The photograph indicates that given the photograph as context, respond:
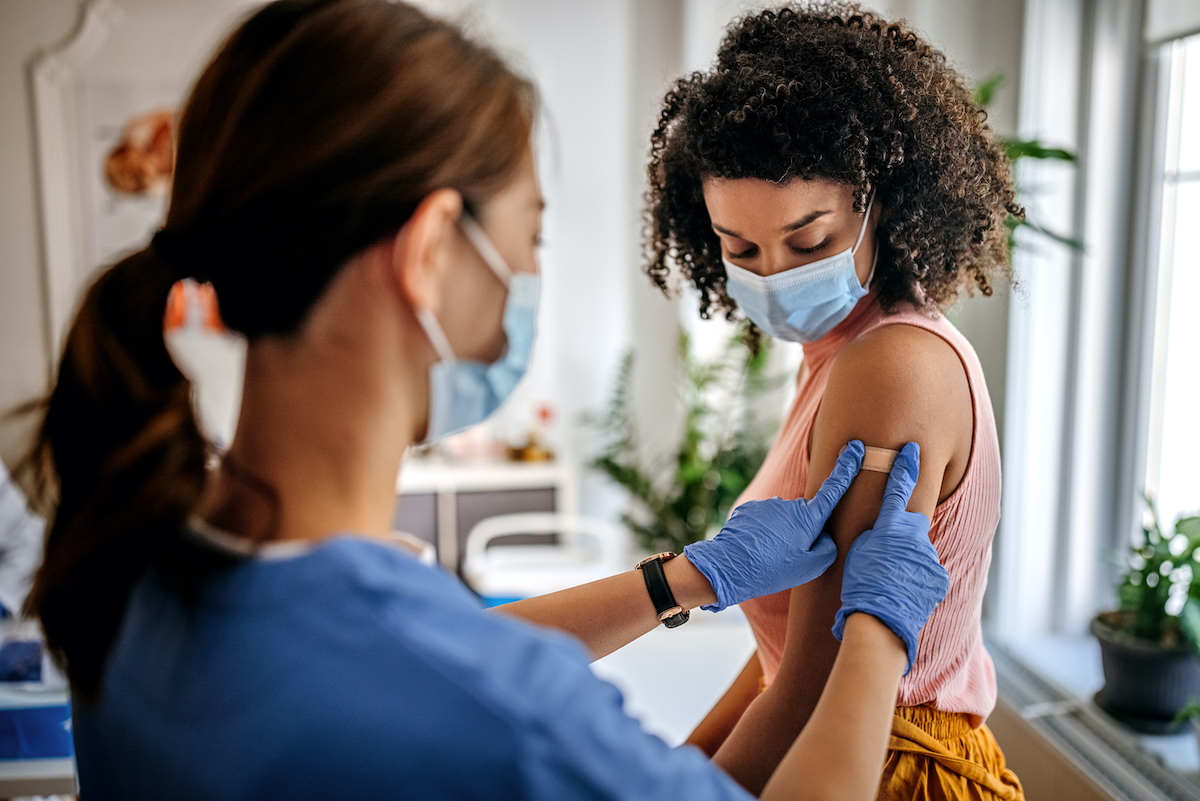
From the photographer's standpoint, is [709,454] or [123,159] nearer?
[709,454]

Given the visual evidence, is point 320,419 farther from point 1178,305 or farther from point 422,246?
point 1178,305

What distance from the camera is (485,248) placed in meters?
0.65

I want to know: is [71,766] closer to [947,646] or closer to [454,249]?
[454,249]

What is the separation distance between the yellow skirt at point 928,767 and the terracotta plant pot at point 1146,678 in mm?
1009

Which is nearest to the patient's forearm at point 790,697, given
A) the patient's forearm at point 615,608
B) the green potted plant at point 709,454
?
the patient's forearm at point 615,608

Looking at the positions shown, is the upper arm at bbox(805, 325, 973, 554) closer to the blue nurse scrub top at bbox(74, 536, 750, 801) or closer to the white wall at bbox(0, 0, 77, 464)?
the blue nurse scrub top at bbox(74, 536, 750, 801)

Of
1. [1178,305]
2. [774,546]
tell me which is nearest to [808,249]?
[774,546]

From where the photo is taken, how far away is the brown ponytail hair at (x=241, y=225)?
1.87 ft

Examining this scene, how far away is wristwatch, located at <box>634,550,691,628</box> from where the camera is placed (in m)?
1.00

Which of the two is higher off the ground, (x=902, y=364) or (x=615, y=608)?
(x=902, y=364)

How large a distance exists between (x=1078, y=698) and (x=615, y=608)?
64.1 inches

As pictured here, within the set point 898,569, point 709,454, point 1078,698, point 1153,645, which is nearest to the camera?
point 898,569

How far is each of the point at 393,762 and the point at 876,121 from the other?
850 mm

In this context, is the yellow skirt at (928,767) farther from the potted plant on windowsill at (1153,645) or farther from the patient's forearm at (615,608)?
the potted plant on windowsill at (1153,645)
